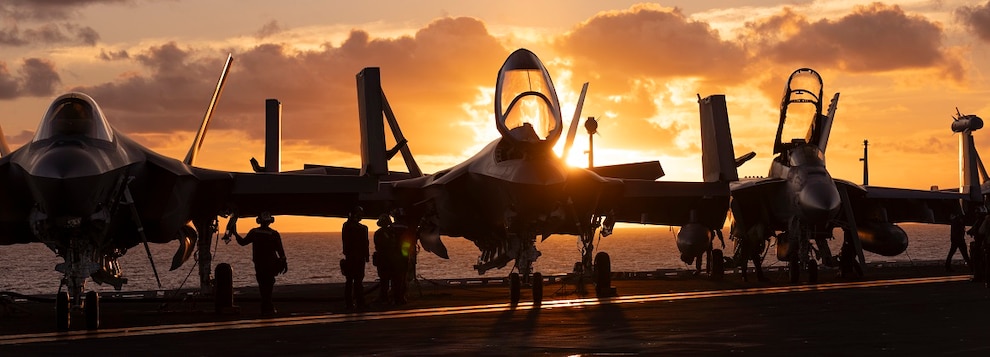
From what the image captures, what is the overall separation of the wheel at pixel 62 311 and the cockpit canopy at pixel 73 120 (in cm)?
241

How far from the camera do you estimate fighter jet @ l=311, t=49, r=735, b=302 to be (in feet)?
69.1

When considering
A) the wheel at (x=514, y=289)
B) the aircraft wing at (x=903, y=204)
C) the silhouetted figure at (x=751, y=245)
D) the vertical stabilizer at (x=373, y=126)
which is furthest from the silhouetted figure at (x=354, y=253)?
the aircraft wing at (x=903, y=204)

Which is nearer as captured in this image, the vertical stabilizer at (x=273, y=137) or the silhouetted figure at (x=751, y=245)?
the silhouetted figure at (x=751, y=245)

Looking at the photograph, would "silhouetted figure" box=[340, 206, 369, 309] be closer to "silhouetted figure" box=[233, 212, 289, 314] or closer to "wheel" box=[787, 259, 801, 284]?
"silhouetted figure" box=[233, 212, 289, 314]

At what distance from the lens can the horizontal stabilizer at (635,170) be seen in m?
30.3

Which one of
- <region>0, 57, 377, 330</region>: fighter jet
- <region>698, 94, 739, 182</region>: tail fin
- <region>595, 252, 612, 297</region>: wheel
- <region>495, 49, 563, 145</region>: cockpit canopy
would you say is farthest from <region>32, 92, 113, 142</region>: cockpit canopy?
<region>698, 94, 739, 182</region>: tail fin

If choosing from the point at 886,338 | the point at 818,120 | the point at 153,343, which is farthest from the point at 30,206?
the point at 818,120

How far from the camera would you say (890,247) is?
3294cm

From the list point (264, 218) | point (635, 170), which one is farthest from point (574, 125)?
point (264, 218)

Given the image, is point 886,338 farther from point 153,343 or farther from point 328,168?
point 328,168

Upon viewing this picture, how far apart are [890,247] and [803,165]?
5.85 meters

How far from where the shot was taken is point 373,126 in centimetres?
2438

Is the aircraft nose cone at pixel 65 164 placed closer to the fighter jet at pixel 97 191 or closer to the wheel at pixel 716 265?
the fighter jet at pixel 97 191

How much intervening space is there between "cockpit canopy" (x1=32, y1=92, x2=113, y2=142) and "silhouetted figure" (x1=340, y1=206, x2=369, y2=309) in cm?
454
